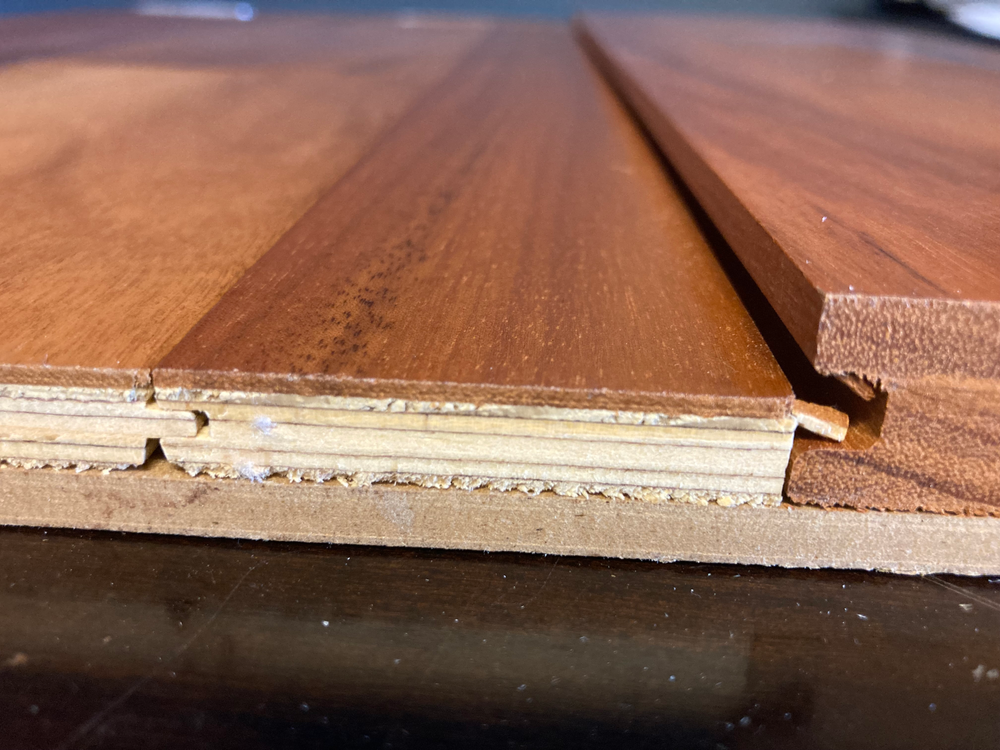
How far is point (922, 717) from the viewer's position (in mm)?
353

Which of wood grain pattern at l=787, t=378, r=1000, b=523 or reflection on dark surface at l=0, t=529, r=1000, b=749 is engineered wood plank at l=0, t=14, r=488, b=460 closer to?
reflection on dark surface at l=0, t=529, r=1000, b=749

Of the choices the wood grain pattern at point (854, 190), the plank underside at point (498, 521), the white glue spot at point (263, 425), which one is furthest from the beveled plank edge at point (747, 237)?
the white glue spot at point (263, 425)

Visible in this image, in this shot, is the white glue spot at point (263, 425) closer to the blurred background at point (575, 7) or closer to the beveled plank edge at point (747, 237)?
the beveled plank edge at point (747, 237)

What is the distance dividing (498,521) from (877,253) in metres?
0.26

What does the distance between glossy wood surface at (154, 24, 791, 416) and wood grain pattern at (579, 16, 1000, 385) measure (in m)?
0.04

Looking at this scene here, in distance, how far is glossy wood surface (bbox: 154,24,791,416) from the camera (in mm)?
376

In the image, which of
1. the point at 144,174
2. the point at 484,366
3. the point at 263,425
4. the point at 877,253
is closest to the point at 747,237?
the point at 877,253

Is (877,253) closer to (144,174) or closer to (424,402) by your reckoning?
(424,402)

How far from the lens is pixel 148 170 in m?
0.77

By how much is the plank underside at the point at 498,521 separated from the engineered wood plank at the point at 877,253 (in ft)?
0.07

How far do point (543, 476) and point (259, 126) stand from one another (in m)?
0.76

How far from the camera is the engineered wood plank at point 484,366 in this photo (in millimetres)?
377

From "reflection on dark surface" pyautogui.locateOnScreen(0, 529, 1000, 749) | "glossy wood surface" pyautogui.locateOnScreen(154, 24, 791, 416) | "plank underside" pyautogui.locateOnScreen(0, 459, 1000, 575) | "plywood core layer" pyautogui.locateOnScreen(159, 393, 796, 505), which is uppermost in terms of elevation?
"glossy wood surface" pyautogui.locateOnScreen(154, 24, 791, 416)

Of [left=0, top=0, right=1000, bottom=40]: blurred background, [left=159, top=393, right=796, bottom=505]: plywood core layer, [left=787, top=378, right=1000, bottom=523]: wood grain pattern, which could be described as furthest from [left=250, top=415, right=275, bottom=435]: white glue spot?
[left=0, top=0, right=1000, bottom=40]: blurred background
